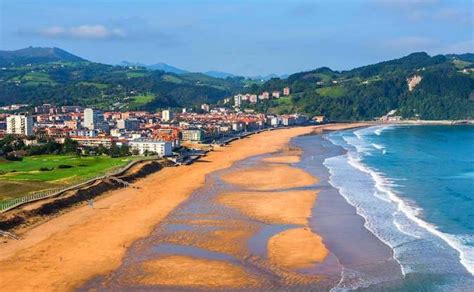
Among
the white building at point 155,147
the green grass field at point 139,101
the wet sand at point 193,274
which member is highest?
the green grass field at point 139,101

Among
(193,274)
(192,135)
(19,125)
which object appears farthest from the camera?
(19,125)

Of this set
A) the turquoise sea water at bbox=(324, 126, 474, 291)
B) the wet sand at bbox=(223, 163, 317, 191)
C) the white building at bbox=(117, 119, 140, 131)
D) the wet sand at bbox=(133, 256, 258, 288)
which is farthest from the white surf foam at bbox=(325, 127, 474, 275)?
the white building at bbox=(117, 119, 140, 131)

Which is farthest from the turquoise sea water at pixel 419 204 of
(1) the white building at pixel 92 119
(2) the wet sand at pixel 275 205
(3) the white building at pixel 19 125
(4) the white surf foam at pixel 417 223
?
(1) the white building at pixel 92 119

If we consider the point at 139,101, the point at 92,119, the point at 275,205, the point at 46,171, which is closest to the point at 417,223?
the point at 275,205

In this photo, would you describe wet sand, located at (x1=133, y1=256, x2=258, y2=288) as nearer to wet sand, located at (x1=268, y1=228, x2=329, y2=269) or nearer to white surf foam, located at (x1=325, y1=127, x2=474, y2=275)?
wet sand, located at (x1=268, y1=228, x2=329, y2=269)

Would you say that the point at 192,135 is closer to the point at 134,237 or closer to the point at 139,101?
the point at 134,237

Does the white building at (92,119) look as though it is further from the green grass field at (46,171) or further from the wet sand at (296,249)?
the wet sand at (296,249)
